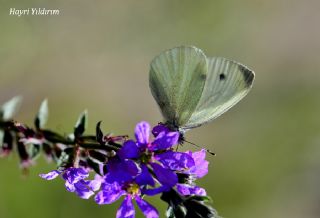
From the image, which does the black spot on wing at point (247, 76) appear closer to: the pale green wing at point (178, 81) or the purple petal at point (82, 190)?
the pale green wing at point (178, 81)

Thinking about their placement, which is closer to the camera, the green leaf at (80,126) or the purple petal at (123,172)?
the purple petal at (123,172)

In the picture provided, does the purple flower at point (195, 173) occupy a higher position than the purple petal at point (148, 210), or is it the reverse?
the purple flower at point (195, 173)

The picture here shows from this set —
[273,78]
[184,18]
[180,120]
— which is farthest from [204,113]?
[273,78]

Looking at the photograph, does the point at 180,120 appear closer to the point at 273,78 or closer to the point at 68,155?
the point at 68,155

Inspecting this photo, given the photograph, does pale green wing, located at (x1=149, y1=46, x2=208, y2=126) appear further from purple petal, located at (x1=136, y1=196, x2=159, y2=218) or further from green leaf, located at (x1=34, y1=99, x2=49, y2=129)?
green leaf, located at (x1=34, y1=99, x2=49, y2=129)

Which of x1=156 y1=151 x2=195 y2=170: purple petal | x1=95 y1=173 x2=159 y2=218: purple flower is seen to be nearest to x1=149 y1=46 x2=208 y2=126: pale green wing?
x1=156 y1=151 x2=195 y2=170: purple petal

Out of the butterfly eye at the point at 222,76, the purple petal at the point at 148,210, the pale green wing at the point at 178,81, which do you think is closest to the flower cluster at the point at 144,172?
the purple petal at the point at 148,210

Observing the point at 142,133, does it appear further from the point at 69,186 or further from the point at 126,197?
the point at 69,186

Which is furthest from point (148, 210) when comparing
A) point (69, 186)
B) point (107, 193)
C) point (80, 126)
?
point (80, 126)
